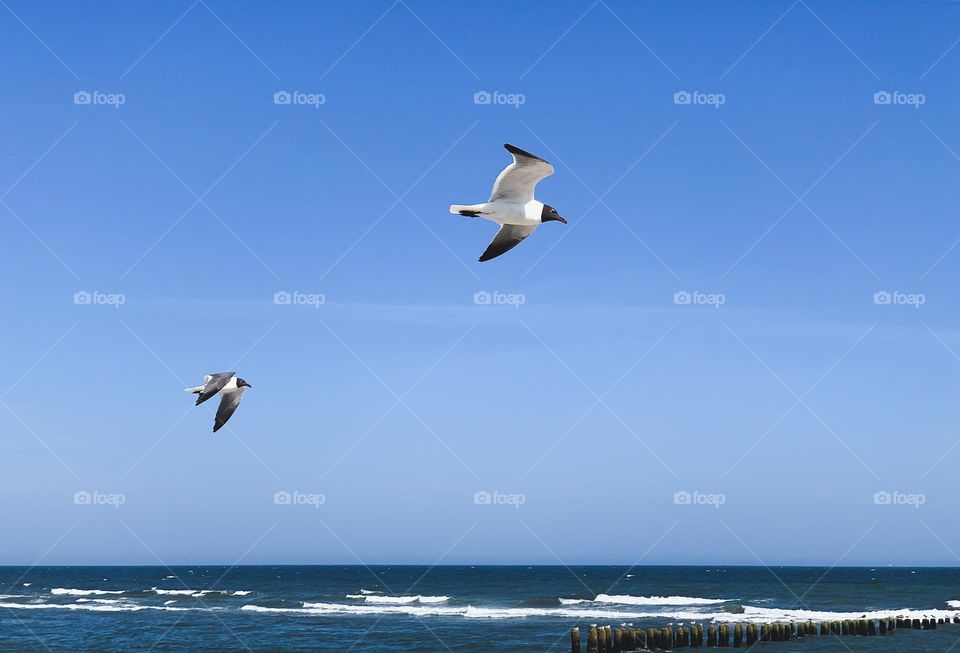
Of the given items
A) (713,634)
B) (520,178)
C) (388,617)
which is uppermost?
(520,178)

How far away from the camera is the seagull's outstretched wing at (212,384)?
16.0 m

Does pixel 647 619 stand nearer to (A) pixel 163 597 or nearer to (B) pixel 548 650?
(B) pixel 548 650

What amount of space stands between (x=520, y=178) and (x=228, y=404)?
7.93 m

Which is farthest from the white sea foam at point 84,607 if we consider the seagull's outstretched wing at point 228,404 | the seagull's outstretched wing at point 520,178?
the seagull's outstretched wing at point 520,178

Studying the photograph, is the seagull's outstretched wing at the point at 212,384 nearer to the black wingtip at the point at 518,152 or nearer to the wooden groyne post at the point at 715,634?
the black wingtip at the point at 518,152

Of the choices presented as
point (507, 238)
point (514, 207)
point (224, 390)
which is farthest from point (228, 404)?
point (514, 207)

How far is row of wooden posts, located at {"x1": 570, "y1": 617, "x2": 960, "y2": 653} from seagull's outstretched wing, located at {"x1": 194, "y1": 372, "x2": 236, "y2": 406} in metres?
15.6

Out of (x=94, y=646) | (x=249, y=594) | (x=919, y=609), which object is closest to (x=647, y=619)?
(x=919, y=609)

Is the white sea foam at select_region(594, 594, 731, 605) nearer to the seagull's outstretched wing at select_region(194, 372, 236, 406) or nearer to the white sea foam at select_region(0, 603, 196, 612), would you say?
the white sea foam at select_region(0, 603, 196, 612)

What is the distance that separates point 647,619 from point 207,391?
32.3 metres

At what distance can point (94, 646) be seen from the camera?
35.6m

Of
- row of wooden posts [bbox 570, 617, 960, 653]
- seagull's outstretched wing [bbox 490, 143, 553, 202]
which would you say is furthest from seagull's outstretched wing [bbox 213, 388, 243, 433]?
row of wooden posts [bbox 570, 617, 960, 653]

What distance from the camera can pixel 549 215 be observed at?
13742 mm

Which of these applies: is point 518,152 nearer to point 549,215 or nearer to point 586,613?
point 549,215
